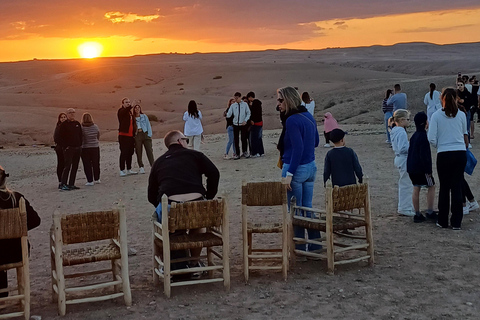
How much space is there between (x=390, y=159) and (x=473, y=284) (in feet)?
33.8

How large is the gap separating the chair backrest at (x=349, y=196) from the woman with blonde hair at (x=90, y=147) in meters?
8.98

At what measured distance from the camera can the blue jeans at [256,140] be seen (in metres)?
18.4

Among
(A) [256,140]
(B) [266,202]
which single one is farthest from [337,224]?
(A) [256,140]

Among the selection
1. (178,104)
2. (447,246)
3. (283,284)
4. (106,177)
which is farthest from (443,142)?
(178,104)

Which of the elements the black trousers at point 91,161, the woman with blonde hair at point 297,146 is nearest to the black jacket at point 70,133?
the black trousers at point 91,161

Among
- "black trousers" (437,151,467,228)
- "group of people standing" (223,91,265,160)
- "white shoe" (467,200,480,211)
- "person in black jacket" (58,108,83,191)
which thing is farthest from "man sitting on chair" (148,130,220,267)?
"group of people standing" (223,91,265,160)

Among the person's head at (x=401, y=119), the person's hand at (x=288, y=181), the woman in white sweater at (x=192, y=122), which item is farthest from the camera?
the woman in white sweater at (x=192, y=122)

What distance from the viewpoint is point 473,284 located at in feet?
22.2

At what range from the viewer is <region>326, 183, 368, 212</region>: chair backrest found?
281 inches

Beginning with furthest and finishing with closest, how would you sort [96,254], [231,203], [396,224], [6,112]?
[6,112]
[231,203]
[396,224]
[96,254]

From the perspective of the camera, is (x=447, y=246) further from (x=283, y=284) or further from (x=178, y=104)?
(x=178, y=104)

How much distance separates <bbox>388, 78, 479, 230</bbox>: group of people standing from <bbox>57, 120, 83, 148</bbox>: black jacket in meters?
7.61

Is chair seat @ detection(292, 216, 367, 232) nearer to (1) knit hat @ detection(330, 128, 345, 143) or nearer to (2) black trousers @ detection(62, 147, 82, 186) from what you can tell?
(1) knit hat @ detection(330, 128, 345, 143)

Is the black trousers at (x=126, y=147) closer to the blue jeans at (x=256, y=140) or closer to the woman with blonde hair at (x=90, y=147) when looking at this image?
the woman with blonde hair at (x=90, y=147)
